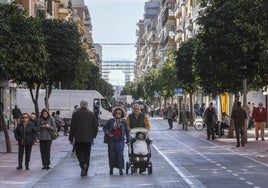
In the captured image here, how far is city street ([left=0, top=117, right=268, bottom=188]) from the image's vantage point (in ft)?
56.4

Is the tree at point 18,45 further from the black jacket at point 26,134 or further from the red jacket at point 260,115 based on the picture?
the red jacket at point 260,115

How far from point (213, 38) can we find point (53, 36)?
13133 mm

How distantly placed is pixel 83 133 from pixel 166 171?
2643 millimetres

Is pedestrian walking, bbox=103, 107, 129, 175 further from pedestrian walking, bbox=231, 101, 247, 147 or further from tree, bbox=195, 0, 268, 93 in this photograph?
pedestrian walking, bbox=231, 101, 247, 147

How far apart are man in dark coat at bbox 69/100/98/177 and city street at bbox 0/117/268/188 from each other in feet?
1.57

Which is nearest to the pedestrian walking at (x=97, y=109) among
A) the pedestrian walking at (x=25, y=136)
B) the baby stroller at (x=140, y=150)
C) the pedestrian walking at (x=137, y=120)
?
the pedestrian walking at (x=25, y=136)

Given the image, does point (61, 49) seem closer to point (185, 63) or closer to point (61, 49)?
point (61, 49)

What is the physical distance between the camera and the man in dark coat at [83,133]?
62.1ft

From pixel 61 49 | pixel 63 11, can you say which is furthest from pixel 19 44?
pixel 63 11

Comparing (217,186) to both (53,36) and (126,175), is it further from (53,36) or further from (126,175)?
(53,36)

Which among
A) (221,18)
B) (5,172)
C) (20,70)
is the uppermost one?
(221,18)

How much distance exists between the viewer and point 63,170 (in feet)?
70.3

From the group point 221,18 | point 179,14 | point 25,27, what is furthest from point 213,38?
point 179,14

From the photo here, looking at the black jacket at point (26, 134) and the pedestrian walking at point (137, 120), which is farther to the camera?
the black jacket at point (26, 134)
